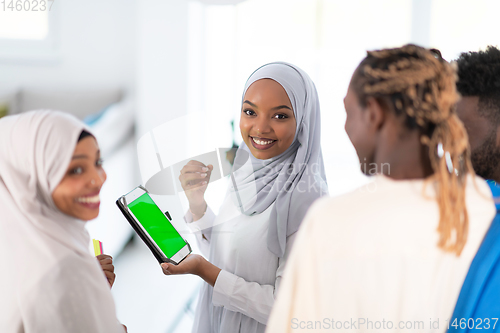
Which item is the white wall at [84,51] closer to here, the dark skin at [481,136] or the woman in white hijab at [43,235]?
the woman in white hijab at [43,235]

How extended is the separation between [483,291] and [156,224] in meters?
0.75

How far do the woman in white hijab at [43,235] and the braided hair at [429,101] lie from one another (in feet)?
1.72

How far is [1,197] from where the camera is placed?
0.67m

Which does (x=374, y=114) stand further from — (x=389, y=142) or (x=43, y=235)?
(x=43, y=235)

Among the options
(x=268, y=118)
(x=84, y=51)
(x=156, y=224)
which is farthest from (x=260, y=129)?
(x=84, y=51)

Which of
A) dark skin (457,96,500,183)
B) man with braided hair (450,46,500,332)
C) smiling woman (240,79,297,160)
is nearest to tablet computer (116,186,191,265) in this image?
smiling woman (240,79,297,160)

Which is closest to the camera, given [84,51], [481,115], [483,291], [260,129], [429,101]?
[429,101]

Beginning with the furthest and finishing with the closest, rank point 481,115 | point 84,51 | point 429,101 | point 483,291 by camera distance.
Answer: point 84,51 → point 481,115 → point 483,291 → point 429,101

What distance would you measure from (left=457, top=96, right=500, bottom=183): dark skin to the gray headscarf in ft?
1.27

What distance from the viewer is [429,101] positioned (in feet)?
1.91

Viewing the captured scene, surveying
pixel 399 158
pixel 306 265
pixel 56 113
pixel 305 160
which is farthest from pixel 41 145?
pixel 305 160

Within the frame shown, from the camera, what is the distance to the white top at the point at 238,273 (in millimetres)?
1038

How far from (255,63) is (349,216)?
3.06 meters

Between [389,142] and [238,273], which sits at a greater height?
[389,142]
